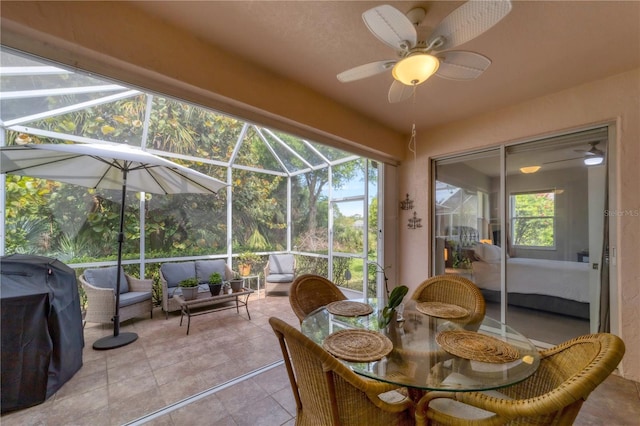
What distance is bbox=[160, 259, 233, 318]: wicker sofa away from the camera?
12.3 ft

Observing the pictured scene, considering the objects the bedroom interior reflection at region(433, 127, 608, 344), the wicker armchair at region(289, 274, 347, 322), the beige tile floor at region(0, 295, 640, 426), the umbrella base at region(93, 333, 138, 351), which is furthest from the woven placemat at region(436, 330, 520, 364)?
the umbrella base at region(93, 333, 138, 351)

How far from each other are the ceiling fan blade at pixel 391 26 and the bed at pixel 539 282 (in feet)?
9.12

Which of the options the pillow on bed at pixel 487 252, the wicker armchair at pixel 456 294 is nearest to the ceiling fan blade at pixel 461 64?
the wicker armchair at pixel 456 294

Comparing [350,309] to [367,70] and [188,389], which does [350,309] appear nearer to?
[188,389]

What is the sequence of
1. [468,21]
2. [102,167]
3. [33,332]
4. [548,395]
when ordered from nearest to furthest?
1. [548,395]
2. [468,21]
3. [33,332]
4. [102,167]

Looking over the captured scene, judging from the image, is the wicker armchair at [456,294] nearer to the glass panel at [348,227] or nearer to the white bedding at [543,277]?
the white bedding at [543,277]

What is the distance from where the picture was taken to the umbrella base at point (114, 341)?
2786mm

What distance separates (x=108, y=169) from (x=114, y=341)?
202 centimetres

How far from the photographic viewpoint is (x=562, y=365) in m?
1.26

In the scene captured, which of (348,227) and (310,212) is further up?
(310,212)

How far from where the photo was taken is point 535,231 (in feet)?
9.52

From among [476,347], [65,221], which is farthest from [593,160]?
[65,221]

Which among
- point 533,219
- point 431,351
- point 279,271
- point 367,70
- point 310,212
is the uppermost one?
point 367,70

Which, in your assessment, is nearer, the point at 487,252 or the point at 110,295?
the point at 110,295
